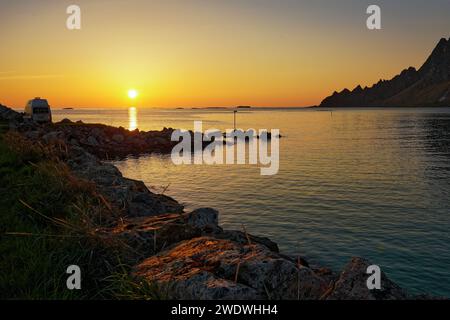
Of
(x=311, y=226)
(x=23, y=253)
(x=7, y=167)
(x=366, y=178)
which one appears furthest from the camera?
(x=366, y=178)

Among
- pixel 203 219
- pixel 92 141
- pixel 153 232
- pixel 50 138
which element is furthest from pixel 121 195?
pixel 92 141

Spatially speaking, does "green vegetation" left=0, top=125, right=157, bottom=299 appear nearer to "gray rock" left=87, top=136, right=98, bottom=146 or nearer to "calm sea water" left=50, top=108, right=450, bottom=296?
"calm sea water" left=50, top=108, right=450, bottom=296

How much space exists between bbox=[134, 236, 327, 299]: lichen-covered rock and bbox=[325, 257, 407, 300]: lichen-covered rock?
0.26m

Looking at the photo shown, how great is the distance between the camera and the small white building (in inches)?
2115

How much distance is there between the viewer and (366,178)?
3572cm

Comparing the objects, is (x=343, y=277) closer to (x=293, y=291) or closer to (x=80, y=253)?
(x=293, y=291)

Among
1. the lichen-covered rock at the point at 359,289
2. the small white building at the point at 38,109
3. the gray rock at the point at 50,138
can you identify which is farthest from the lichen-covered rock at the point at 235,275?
the small white building at the point at 38,109

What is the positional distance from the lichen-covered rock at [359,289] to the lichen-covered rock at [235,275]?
258 mm

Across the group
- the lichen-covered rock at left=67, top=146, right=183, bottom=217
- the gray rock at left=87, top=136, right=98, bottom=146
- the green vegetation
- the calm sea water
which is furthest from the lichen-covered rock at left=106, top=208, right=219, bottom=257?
the gray rock at left=87, top=136, right=98, bottom=146

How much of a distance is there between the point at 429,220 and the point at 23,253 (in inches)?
876

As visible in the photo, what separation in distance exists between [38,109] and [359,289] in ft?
190

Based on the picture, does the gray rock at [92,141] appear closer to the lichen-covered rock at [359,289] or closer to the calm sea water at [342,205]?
the calm sea water at [342,205]

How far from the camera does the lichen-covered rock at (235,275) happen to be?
16.3 feet

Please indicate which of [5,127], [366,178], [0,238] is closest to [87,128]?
[5,127]
